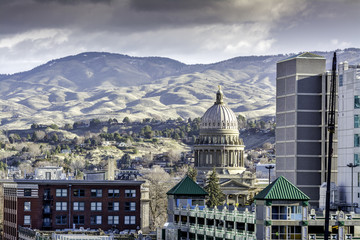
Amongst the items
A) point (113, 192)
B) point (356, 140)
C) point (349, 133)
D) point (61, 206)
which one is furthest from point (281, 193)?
point (61, 206)

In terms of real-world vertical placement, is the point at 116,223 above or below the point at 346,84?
below

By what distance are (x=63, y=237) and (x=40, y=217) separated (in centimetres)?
3554

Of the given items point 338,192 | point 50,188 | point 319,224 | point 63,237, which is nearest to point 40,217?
point 50,188

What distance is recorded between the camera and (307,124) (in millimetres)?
162250

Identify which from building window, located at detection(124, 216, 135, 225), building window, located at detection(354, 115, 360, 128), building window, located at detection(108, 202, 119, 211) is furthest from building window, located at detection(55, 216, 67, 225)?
building window, located at detection(354, 115, 360, 128)

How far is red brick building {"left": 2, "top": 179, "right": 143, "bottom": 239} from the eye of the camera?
164 m

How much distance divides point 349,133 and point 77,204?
47.7m

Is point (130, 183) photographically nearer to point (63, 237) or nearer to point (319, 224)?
point (63, 237)

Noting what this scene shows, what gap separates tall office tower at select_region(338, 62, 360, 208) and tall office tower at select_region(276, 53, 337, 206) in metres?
26.3

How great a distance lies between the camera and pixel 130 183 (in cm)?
16462

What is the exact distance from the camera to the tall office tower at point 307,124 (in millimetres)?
159500

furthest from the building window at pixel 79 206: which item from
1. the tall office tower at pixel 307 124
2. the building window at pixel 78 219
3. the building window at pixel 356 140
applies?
the building window at pixel 356 140

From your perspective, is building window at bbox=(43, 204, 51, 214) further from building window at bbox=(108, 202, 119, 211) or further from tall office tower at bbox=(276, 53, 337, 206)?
tall office tower at bbox=(276, 53, 337, 206)

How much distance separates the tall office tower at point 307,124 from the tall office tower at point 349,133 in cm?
2631
